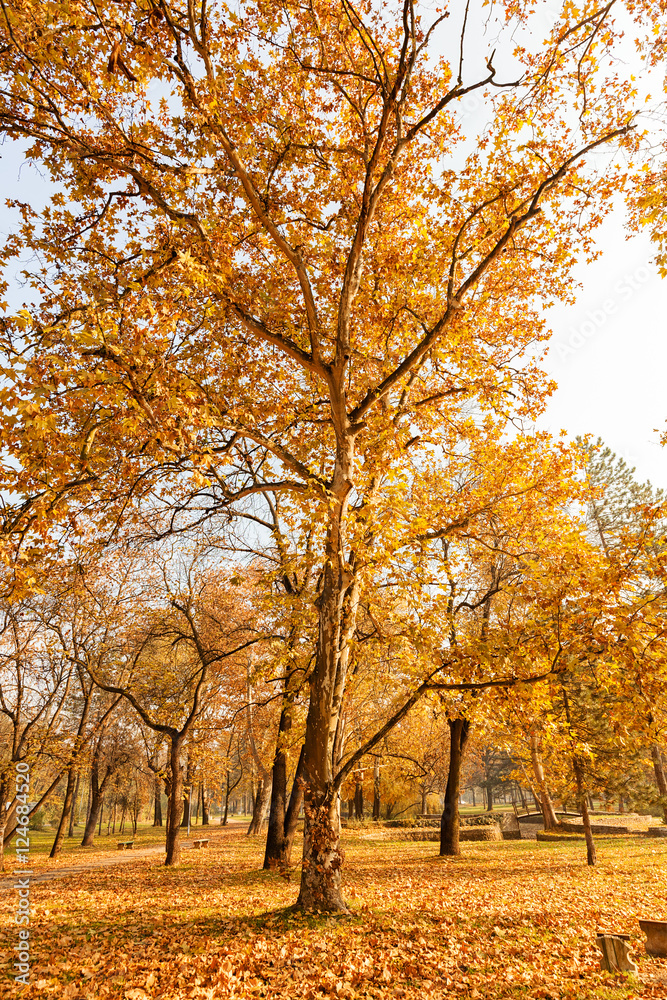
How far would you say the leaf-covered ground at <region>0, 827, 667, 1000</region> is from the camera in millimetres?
4848

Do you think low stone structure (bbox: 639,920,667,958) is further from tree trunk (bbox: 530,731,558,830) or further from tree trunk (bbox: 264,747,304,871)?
tree trunk (bbox: 530,731,558,830)

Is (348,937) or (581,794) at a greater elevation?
(581,794)

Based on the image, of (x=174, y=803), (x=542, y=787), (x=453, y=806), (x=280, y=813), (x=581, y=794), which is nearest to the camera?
(x=280, y=813)

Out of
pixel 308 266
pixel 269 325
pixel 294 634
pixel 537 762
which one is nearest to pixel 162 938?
pixel 294 634

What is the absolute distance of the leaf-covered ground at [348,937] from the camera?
485 centimetres

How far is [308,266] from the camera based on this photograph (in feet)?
27.5

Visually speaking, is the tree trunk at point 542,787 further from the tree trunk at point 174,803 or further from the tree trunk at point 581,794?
the tree trunk at point 174,803

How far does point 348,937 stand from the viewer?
5.95m

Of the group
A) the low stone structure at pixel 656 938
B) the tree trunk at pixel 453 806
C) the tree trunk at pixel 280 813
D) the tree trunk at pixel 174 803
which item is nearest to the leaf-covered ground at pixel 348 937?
the low stone structure at pixel 656 938

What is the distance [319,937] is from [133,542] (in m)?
5.89

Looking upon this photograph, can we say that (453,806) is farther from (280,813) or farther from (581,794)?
(280,813)

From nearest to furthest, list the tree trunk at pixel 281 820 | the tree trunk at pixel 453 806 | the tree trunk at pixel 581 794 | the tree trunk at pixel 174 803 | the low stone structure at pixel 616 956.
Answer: the low stone structure at pixel 616 956, the tree trunk at pixel 281 820, the tree trunk at pixel 581 794, the tree trunk at pixel 174 803, the tree trunk at pixel 453 806

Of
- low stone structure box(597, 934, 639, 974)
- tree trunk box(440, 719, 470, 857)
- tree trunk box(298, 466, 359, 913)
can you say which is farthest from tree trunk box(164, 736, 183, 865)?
low stone structure box(597, 934, 639, 974)

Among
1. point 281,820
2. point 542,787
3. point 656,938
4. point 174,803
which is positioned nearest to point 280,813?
point 281,820
